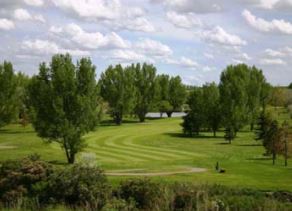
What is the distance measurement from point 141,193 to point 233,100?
6397cm

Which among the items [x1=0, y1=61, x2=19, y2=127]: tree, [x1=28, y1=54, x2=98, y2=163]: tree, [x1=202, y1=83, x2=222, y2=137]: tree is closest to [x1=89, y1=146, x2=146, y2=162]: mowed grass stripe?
[x1=28, y1=54, x2=98, y2=163]: tree

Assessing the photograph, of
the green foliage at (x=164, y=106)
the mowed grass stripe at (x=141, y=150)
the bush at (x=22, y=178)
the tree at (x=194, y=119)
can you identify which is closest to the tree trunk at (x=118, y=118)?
the green foliage at (x=164, y=106)

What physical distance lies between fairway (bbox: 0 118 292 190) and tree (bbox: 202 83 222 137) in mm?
5285

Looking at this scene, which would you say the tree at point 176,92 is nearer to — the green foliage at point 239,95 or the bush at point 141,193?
the green foliage at point 239,95

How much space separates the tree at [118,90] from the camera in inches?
4001

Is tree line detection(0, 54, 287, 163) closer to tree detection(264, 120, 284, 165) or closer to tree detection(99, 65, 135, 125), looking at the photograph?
tree detection(99, 65, 135, 125)

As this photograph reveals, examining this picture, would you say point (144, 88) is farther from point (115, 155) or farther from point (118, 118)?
point (115, 155)

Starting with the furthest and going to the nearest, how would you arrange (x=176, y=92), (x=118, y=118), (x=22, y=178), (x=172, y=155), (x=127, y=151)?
1. (x=176, y=92)
2. (x=118, y=118)
3. (x=127, y=151)
4. (x=172, y=155)
5. (x=22, y=178)

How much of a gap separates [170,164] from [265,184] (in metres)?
12.4

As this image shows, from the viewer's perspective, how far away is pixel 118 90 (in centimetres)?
10238

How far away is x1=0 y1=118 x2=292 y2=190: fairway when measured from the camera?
111 ft

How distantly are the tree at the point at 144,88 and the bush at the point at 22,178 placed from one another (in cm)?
8585

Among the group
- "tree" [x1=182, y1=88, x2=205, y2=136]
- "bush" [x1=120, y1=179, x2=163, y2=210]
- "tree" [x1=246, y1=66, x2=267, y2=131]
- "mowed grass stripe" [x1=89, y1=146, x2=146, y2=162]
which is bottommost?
"mowed grass stripe" [x1=89, y1=146, x2=146, y2=162]

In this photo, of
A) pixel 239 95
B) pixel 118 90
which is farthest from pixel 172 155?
pixel 118 90
